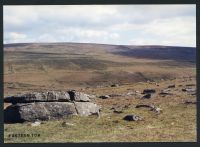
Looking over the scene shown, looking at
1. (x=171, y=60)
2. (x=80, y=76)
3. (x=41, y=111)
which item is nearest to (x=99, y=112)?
(x=41, y=111)

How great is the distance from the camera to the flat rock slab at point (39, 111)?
92.8ft

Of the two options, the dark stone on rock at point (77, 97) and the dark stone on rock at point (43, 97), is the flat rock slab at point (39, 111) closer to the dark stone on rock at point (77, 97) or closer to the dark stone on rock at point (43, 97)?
the dark stone on rock at point (43, 97)

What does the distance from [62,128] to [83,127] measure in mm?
1379

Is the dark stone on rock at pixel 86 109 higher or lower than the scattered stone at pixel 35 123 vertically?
higher

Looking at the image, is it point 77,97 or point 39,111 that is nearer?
point 39,111

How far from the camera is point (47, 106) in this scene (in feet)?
95.4

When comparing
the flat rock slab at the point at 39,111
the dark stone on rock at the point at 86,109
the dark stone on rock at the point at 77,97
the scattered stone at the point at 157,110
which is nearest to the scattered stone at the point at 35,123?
the flat rock slab at the point at 39,111

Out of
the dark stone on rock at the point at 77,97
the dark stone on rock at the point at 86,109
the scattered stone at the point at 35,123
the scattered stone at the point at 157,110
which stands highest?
the dark stone on rock at the point at 77,97

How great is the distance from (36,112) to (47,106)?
1.00 m

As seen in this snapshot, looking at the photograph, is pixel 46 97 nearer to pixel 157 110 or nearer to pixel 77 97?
pixel 77 97

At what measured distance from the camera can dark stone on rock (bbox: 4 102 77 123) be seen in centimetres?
2827

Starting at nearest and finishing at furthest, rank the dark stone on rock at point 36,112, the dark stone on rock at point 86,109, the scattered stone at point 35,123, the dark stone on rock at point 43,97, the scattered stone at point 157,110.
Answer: the scattered stone at point 35,123 < the dark stone on rock at point 36,112 < the dark stone on rock at point 43,97 < the dark stone on rock at point 86,109 < the scattered stone at point 157,110

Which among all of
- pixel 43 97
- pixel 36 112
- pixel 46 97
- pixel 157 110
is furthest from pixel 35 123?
pixel 157 110

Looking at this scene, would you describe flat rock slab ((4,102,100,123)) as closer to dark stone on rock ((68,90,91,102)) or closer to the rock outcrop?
the rock outcrop
